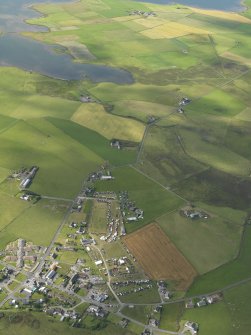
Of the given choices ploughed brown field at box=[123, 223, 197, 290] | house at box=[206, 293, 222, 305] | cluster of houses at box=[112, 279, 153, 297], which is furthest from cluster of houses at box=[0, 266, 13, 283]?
house at box=[206, 293, 222, 305]

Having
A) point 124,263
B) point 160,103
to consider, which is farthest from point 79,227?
point 160,103

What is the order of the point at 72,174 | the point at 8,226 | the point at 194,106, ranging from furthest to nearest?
the point at 194,106
the point at 72,174
the point at 8,226

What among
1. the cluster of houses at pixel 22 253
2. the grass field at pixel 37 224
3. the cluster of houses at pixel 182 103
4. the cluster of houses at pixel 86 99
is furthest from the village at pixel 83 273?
the cluster of houses at pixel 86 99

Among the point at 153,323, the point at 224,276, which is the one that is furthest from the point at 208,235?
the point at 153,323

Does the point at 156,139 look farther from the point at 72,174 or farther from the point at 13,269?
the point at 13,269

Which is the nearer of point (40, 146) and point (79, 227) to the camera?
point (79, 227)

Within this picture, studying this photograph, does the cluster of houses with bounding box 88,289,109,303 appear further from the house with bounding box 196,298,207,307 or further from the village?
the house with bounding box 196,298,207,307
